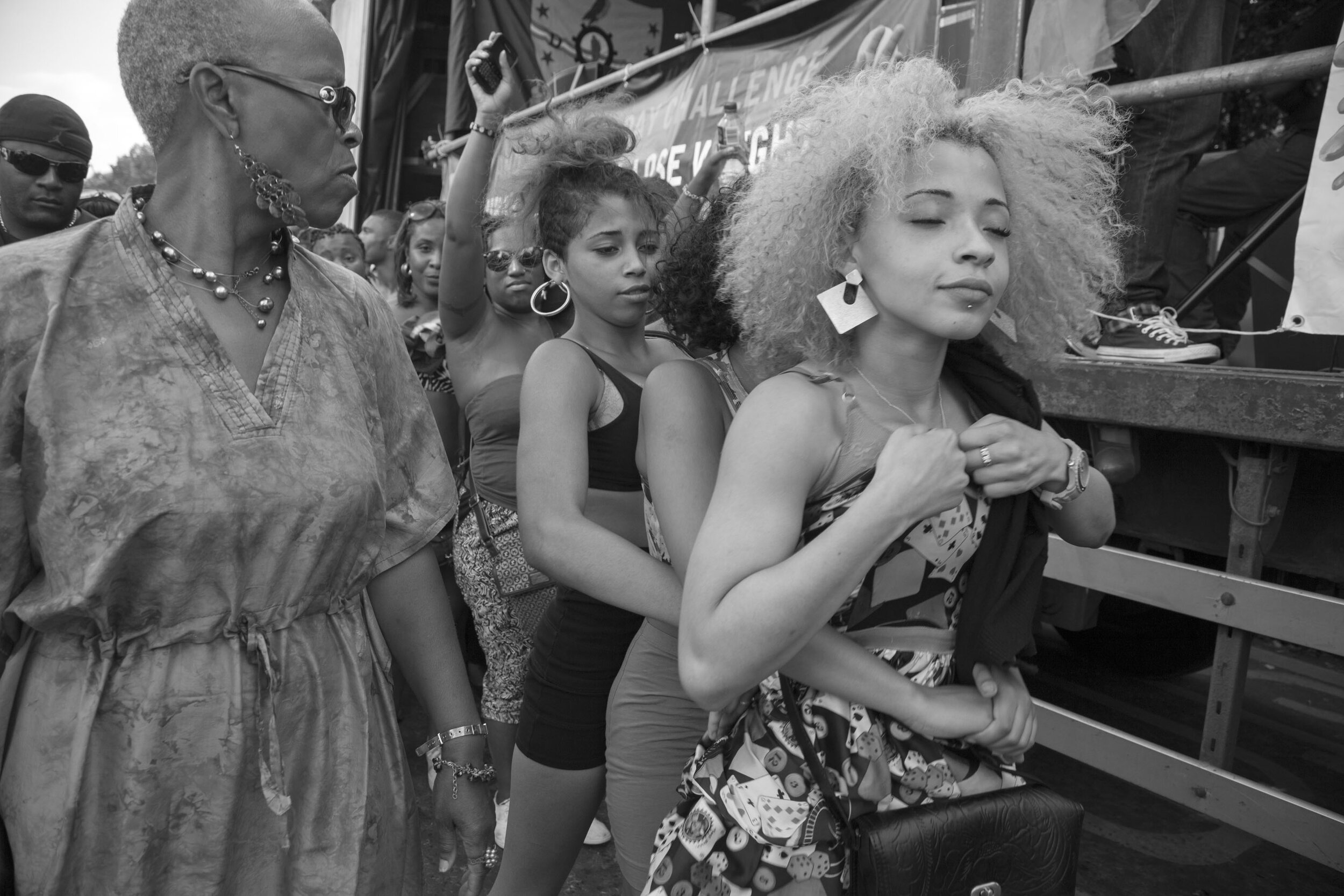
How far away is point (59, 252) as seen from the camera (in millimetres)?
1393

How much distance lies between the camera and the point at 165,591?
139cm

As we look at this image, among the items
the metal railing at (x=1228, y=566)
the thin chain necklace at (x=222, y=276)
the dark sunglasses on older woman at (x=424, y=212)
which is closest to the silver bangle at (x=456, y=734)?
the thin chain necklace at (x=222, y=276)

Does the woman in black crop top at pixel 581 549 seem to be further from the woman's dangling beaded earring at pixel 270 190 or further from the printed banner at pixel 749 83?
the printed banner at pixel 749 83

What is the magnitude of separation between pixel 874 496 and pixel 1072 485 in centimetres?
46

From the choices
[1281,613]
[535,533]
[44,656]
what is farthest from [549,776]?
[1281,613]

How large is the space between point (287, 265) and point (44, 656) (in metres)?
0.68

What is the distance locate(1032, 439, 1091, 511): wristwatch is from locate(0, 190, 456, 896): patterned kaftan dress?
1.06 m

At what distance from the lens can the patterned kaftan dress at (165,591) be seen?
135cm

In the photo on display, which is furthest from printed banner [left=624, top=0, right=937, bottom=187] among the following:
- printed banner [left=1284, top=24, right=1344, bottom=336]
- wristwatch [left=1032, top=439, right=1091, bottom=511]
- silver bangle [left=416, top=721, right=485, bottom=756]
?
silver bangle [left=416, top=721, right=485, bottom=756]

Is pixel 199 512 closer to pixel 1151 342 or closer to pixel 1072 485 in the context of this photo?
pixel 1072 485

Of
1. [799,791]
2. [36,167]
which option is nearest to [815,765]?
[799,791]

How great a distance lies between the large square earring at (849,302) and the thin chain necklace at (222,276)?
861 millimetres

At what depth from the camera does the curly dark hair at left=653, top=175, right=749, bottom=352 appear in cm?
193

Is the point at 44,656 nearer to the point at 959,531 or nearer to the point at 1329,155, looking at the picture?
the point at 959,531
